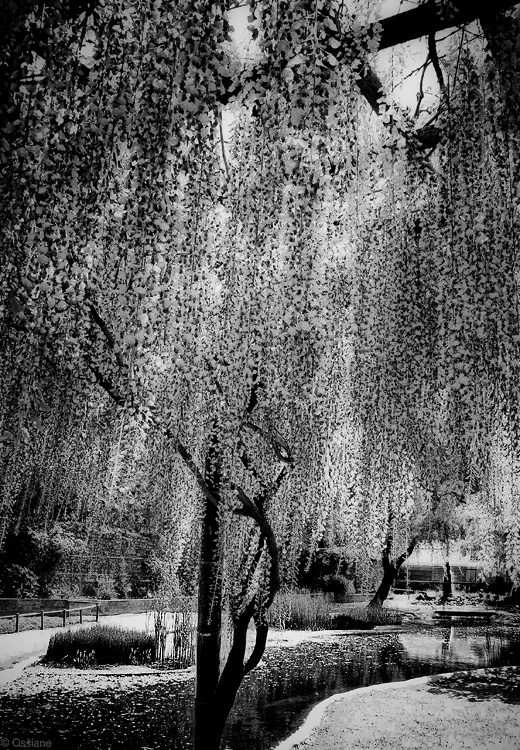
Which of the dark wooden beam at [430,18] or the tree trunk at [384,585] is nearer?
the dark wooden beam at [430,18]

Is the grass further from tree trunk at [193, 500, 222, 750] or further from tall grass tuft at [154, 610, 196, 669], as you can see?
tree trunk at [193, 500, 222, 750]

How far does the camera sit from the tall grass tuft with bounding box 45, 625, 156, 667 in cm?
891

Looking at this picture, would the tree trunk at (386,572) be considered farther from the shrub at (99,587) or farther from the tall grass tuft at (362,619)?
the shrub at (99,587)

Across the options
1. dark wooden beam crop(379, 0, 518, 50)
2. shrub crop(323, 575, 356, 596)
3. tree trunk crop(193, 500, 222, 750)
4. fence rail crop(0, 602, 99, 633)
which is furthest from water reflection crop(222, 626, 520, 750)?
dark wooden beam crop(379, 0, 518, 50)

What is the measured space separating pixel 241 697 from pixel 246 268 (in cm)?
570

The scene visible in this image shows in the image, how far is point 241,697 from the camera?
7445mm

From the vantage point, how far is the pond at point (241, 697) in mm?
5832

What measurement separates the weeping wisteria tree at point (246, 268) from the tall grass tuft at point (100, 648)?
3093mm

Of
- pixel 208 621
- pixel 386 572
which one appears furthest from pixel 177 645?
pixel 386 572

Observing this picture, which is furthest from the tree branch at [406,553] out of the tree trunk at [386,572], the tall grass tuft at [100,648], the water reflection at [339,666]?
the tall grass tuft at [100,648]

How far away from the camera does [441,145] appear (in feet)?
11.0

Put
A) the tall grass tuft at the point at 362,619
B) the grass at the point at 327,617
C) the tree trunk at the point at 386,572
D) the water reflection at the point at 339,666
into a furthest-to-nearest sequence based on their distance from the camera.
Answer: the tree trunk at the point at 386,572 < the tall grass tuft at the point at 362,619 < the grass at the point at 327,617 < the water reflection at the point at 339,666

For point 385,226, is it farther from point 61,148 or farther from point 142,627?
point 142,627

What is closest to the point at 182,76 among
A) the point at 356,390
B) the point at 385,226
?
the point at 385,226
